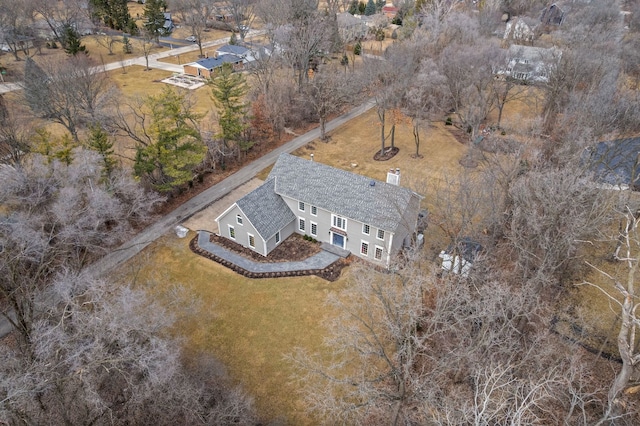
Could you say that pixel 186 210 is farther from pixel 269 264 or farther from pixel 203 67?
pixel 203 67

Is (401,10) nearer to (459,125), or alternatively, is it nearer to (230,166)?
(459,125)

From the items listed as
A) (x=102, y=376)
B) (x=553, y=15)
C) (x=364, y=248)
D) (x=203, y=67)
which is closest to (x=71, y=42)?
(x=203, y=67)

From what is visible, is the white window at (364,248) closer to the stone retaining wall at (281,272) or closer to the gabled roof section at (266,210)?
the stone retaining wall at (281,272)

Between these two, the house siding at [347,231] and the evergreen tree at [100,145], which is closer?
the house siding at [347,231]

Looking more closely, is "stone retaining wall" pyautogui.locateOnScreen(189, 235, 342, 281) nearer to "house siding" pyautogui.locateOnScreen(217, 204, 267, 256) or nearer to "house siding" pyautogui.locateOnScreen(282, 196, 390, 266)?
"house siding" pyautogui.locateOnScreen(282, 196, 390, 266)

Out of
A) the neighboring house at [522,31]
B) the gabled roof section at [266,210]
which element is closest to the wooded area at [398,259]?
the neighboring house at [522,31]
